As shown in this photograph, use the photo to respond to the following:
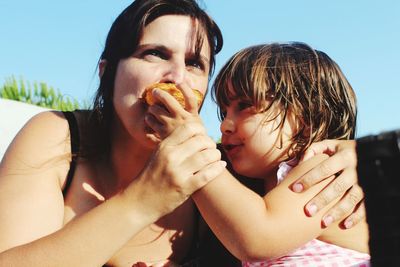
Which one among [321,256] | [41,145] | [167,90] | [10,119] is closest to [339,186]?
[321,256]

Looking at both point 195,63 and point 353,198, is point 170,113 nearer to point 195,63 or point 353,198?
point 195,63

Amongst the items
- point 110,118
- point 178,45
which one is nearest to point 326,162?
point 178,45

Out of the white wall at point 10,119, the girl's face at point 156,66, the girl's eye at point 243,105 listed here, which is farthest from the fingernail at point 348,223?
the white wall at point 10,119

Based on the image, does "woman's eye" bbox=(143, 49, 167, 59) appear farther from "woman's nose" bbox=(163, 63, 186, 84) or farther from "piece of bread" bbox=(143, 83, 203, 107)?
"piece of bread" bbox=(143, 83, 203, 107)

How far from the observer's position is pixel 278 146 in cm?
261

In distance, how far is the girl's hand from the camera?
221 centimetres

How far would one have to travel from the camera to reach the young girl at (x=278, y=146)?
2.13 m

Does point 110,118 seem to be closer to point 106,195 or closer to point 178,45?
point 106,195

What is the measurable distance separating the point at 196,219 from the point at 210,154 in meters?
1.06

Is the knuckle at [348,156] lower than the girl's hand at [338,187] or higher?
higher

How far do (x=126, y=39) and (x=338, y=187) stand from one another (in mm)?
1444

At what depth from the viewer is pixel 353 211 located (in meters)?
2.31

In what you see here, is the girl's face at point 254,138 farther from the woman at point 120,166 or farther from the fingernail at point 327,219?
the fingernail at point 327,219

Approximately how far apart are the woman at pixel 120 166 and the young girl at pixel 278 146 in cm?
18
